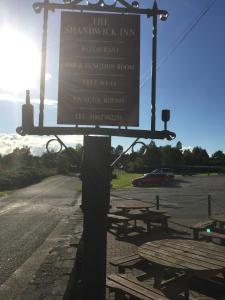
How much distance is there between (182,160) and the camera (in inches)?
4626

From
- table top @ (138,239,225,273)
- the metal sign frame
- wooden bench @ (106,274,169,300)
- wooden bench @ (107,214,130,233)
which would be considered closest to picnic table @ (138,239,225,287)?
table top @ (138,239,225,273)

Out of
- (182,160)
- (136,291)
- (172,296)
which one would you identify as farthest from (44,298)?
(182,160)

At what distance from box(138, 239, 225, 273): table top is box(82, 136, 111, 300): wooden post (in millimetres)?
1177

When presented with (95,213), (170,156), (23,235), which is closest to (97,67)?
(95,213)

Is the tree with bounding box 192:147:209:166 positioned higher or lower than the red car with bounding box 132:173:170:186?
higher

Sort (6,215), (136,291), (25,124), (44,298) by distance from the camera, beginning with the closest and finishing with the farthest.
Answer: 1. (44,298)
2. (25,124)
3. (136,291)
4. (6,215)

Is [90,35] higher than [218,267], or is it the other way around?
[90,35]

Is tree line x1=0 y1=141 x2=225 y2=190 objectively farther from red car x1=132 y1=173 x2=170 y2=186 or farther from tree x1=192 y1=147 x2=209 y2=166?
red car x1=132 y1=173 x2=170 y2=186

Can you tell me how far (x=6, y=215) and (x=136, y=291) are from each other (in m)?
15.3

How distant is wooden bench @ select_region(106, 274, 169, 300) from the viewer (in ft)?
18.4

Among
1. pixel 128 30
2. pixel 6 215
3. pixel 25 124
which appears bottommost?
pixel 6 215

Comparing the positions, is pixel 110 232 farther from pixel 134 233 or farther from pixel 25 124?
pixel 25 124

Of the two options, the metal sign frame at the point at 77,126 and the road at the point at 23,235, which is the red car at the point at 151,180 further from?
the metal sign frame at the point at 77,126

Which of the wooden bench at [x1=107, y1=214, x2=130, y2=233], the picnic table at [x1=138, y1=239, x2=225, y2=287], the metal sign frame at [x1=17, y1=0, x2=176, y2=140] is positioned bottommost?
the wooden bench at [x1=107, y1=214, x2=130, y2=233]
